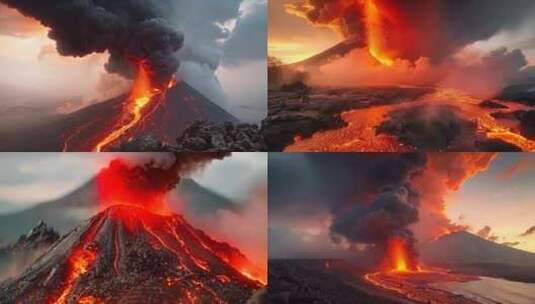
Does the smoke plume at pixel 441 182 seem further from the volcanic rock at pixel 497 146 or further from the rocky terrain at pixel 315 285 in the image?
the rocky terrain at pixel 315 285

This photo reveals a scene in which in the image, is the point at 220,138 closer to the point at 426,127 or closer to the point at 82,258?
the point at 82,258

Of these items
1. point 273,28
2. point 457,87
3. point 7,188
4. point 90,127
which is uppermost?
point 273,28

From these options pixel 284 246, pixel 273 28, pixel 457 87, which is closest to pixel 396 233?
pixel 284 246

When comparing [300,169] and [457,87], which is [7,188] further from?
[457,87]

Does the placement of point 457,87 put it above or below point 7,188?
above

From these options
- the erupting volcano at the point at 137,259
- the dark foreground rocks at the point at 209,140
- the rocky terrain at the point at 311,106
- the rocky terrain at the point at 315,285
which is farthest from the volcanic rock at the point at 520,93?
the erupting volcano at the point at 137,259
